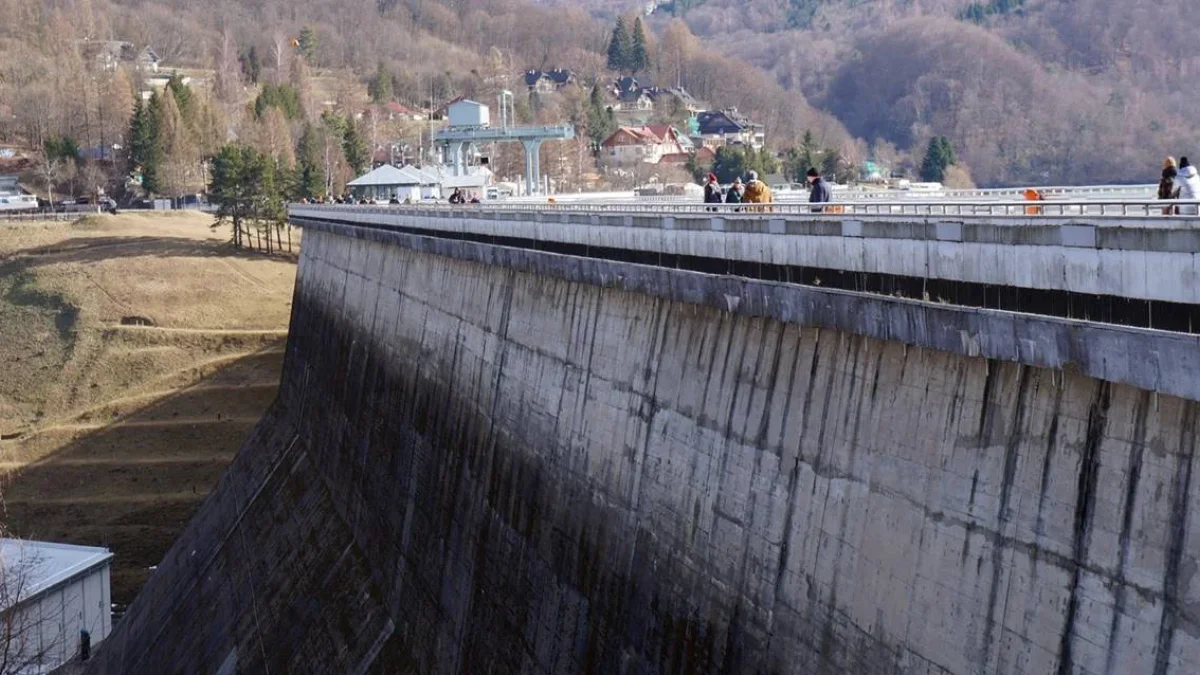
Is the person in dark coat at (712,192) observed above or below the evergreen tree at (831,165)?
below

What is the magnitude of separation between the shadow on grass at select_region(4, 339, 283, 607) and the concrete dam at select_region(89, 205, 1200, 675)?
16003 mm

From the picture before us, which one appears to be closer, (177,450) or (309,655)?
(309,655)

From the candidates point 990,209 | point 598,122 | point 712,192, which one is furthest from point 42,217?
point 990,209

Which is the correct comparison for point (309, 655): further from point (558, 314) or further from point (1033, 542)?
point (1033, 542)

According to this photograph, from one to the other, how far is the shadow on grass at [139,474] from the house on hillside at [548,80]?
13458 centimetres

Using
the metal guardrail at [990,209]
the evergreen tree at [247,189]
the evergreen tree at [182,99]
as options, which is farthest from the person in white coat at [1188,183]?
the evergreen tree at [182,99]

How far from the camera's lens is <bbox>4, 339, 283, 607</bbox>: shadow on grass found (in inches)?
1622

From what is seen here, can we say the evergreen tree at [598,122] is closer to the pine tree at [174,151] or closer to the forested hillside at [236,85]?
the forested hillside at [236,85]

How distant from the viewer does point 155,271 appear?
66750 millimetres

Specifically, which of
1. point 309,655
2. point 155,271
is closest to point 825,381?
point 309,655

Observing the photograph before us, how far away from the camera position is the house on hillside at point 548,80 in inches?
7229

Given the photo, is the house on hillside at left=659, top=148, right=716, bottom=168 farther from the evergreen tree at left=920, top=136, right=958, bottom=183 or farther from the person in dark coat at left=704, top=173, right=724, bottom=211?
the person in dark coat at left=704, top=173, right=724, bottom=211

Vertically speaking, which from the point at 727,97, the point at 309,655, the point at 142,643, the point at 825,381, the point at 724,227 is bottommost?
the point at 142,643

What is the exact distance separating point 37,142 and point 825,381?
4739 inches
